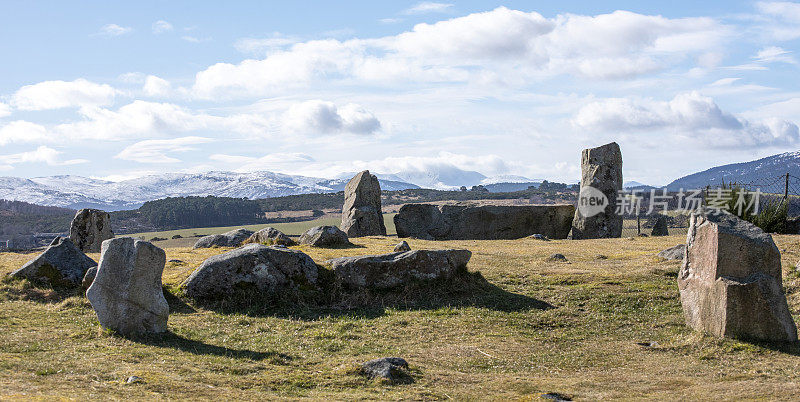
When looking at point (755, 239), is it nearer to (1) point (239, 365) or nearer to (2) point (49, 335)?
(1) point (239, 365)

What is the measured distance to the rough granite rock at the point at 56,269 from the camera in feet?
57.4

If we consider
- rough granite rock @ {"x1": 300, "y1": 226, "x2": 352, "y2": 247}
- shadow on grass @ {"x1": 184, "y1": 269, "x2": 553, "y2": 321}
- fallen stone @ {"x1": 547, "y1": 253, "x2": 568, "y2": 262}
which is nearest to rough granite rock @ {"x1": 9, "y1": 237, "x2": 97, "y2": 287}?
shadow on grass @ {"x1": 184, "y1": 269, "x2": 553, "y2": 321}

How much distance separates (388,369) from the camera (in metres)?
9.91

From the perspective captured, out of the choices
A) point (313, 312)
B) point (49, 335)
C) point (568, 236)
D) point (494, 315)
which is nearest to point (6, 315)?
point (49, 335)

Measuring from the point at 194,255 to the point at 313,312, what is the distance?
9754mm

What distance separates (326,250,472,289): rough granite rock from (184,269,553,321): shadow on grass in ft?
0.61

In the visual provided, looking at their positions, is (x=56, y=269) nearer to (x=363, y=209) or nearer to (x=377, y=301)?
(x=377, y=301)

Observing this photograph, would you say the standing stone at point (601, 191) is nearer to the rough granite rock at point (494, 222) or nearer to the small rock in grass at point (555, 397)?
the rough granite rock at point (494, 222)

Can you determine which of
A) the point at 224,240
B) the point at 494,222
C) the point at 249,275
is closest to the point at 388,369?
the point at 249,275

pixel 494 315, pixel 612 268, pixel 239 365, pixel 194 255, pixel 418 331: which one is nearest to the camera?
pixel 239 365

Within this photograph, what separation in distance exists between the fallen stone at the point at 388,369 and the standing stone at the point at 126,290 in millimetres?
5034

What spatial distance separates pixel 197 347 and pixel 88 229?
2010 centimetres

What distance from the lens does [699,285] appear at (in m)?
13.0

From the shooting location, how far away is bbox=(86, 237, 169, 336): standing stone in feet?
41.3
